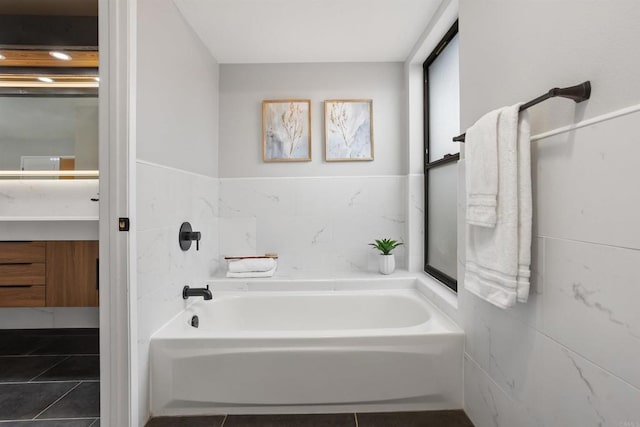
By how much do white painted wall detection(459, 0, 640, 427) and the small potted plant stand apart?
3.71 feet

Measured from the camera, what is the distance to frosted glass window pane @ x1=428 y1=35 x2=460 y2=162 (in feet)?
6.50

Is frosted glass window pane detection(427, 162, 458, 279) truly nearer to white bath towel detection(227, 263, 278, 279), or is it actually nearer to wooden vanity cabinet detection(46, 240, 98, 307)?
white bath towel detection(227, 263, 278, 279)

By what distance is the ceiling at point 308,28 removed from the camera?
189cm

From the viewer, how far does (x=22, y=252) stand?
2.05 metres

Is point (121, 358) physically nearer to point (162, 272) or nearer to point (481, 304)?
point (162, 272)

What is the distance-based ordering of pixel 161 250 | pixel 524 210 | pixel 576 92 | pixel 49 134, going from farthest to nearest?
pixel 49 134, pixel 161 250, pixel 524 210, pixel 576 92

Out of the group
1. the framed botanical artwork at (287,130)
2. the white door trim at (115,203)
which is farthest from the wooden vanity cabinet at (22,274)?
the framed botanical artwork at (287,130)

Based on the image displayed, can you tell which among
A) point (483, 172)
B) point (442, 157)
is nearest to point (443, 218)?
point (442, 157)

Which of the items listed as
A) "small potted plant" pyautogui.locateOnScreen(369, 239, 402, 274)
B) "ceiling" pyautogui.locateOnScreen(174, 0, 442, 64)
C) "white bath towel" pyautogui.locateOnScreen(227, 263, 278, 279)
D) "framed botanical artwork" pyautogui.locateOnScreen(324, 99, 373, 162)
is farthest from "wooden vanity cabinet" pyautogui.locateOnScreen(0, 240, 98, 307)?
"small potted plant" pyautogui.locateOnScreen(369, 239, 402, 274)

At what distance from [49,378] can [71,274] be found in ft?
2.09

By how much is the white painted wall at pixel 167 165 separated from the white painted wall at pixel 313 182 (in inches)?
11.0

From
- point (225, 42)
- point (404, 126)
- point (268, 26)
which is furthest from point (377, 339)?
point (225, 42)

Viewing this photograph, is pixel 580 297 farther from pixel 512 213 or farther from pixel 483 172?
pixel 483 172

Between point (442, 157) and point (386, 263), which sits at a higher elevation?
point (442, 157)
